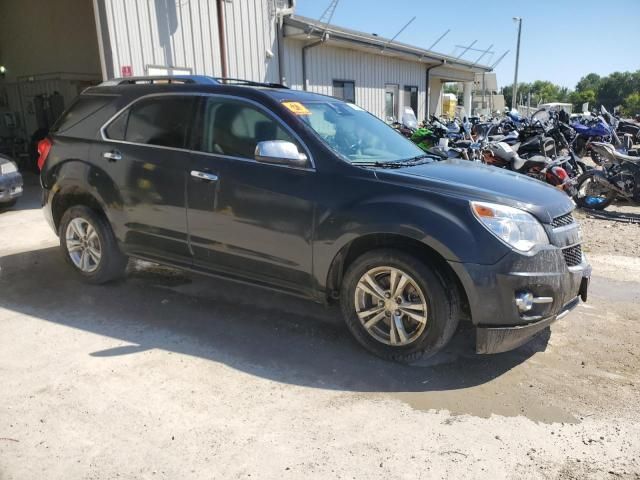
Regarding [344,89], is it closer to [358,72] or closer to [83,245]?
[358,72]

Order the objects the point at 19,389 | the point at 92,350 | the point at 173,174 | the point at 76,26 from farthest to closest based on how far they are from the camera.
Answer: the point at 76,26 → the point at 173,174 → the point at 92,350 → the point at 19,389

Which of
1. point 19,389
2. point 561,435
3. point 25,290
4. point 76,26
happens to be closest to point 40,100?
point 76,26

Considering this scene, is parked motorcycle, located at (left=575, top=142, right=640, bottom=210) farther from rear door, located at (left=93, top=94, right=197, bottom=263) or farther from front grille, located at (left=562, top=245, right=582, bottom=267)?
rear door, located at (left=93, top=94, right=197, bottom=263)

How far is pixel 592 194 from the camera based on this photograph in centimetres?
845

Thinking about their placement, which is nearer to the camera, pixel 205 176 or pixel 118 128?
pixel 205 176

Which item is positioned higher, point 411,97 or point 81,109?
point 411,97

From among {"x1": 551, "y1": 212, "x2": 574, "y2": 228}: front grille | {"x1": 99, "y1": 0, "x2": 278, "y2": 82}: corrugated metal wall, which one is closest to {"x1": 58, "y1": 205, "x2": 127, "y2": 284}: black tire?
{"x1": 551, "y1": 212, "x2": 574, "y2": 228}: front grille

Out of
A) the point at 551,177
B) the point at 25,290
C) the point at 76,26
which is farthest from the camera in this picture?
the point at 76,26

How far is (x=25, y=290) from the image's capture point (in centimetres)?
490

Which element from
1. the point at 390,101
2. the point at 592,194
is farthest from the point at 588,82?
the point at 592,194

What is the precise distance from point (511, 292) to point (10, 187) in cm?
829

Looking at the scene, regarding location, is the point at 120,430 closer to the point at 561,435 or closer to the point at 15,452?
the point at 15,452

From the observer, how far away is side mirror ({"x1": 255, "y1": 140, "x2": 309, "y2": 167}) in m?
3.52

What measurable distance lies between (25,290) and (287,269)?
2.90 metres
